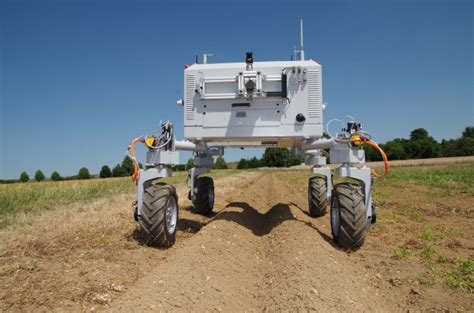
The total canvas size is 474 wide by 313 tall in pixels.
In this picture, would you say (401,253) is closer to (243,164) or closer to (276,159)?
(276,159)

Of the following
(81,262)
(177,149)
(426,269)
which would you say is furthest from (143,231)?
(426,269)

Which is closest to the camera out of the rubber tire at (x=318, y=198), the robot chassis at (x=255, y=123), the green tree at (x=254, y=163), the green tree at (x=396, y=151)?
the robot chassis at (x=255, y=123)

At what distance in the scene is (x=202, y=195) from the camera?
924 cm

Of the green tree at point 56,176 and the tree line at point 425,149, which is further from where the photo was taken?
the tree line at point 425,149

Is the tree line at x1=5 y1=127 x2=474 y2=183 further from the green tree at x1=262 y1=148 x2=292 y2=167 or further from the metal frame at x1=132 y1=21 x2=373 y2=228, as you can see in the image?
the metal frame at x1=132 y1=21 x2=373 y2=228

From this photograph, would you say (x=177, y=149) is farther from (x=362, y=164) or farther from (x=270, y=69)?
(x=362, y=164)

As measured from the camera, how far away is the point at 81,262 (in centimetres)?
468

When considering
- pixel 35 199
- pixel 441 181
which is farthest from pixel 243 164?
pixel 35 199

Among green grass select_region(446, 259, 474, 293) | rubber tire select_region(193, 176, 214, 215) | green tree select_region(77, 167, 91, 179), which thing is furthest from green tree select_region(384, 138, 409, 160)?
green grass select_region(446, 259, 474, 293)

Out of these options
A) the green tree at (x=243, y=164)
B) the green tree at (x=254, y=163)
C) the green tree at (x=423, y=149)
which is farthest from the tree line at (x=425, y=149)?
the green tree at (x=243, y=164)

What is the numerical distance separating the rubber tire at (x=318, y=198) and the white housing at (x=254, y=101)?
341 centimetres

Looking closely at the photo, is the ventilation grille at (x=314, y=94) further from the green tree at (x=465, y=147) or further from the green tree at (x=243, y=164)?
the green tree at (x=243, y=164)

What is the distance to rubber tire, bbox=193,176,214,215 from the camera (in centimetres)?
920

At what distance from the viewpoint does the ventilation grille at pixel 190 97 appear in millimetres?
6445
